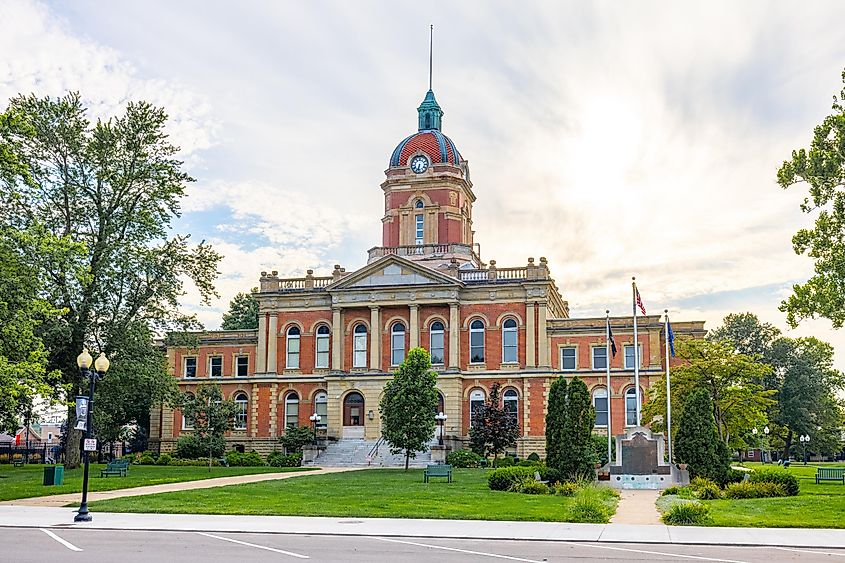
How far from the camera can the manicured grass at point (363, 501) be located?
24719 millimetres

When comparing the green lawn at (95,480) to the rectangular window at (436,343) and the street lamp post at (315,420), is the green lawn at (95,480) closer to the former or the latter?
the street lamp post at (315,420)

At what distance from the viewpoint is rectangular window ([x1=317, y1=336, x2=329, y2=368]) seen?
211 feet

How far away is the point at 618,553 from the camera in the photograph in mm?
17328

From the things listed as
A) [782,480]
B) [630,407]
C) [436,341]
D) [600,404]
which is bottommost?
[782,480]

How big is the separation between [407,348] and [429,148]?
16320 mm

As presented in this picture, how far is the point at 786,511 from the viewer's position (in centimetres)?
2488

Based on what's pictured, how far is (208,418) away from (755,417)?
28.9 metres

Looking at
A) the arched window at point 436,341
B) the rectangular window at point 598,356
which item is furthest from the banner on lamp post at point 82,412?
the rectangular window at point 598,356

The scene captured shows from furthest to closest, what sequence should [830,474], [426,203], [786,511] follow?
1. [426,203]
2. [830,474]
3. [786,511]

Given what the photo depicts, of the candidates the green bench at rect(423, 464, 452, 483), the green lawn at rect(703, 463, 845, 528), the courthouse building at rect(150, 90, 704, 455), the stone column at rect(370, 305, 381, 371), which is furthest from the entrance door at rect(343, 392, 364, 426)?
the green lawn at rect(703, 463, 845, 528)

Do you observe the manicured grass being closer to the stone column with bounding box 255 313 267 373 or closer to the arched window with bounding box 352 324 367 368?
the arched window with bounding box 352 324 367 368

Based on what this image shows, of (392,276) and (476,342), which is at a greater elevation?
(392,276)

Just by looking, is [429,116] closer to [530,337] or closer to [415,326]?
[415,326]

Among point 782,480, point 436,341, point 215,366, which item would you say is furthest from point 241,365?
point 782,480
